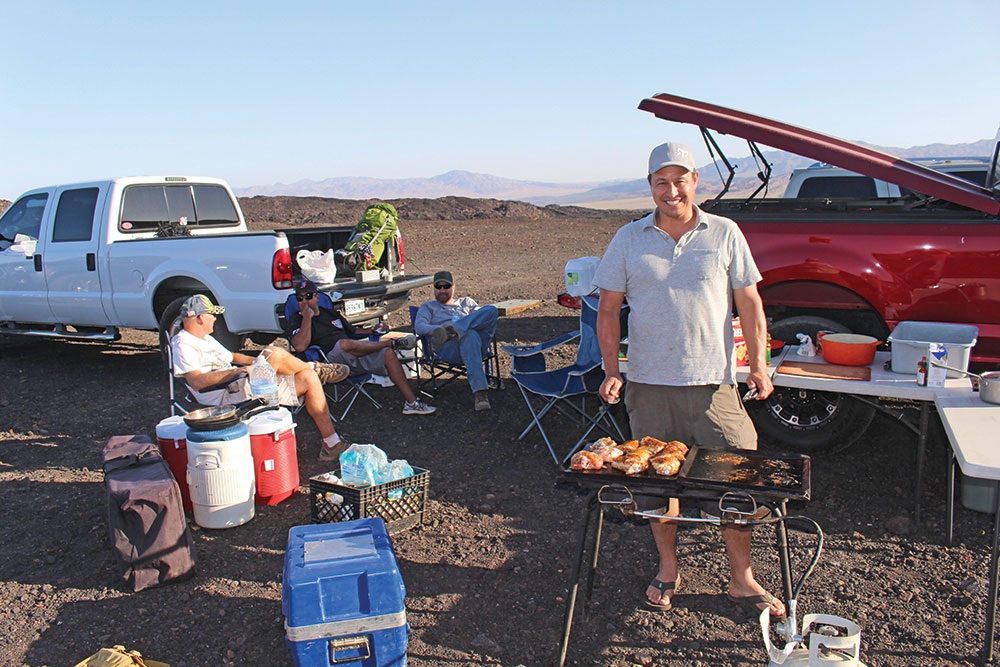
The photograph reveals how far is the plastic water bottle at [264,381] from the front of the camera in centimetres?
497

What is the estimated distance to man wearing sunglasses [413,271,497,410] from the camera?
614 cm

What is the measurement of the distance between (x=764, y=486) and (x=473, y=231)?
22097 mm

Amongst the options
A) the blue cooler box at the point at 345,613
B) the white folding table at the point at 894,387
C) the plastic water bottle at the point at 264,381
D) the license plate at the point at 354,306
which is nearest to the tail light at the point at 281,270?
the license plate at the point at 354,306

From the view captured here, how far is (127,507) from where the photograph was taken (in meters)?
3.63

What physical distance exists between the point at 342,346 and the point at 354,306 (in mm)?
870

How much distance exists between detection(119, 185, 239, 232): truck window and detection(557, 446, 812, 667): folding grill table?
6.32m

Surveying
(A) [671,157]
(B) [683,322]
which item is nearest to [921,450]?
(B) [683,322]

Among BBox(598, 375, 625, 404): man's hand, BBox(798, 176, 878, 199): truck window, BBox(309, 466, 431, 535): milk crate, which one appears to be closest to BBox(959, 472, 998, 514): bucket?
BBox(598, 375, 625, 404): man's hand

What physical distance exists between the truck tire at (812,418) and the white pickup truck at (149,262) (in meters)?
3.64

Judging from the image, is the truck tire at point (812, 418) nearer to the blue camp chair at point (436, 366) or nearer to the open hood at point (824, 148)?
the open hood at point (824, 148)

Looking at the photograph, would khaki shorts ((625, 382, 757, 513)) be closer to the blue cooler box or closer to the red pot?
the blue cooler box

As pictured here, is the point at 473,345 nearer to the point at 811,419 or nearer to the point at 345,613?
the point at 811,419

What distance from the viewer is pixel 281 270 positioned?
22.4 ft

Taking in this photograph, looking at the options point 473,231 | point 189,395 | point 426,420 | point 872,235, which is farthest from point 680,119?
point 473,231
